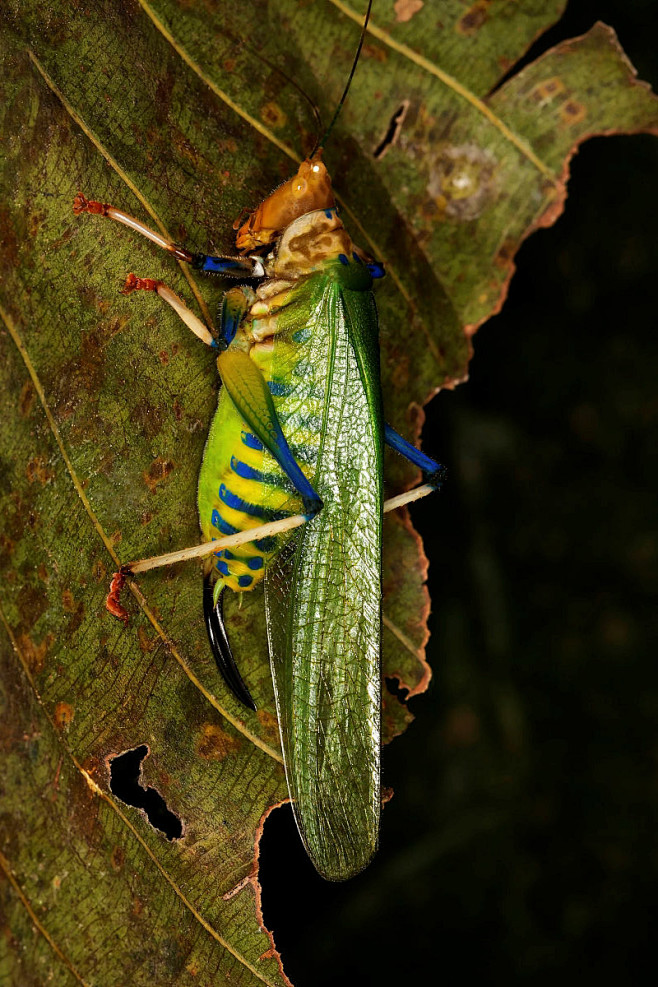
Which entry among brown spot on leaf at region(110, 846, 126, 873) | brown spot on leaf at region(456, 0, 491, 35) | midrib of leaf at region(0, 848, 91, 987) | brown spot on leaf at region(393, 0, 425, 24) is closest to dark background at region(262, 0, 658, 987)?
brown spot on leaf at region(456, 0, 491, 35)

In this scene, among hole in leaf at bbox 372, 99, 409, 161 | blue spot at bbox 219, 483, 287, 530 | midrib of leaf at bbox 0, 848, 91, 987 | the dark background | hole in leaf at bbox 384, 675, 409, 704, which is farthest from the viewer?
the dark background

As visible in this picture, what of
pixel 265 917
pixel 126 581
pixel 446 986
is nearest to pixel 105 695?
pixel 126 581

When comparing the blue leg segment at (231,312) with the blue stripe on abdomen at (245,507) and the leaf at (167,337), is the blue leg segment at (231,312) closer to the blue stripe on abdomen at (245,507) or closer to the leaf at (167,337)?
the leaf at (167,337)

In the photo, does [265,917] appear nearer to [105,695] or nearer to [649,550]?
[105,695]

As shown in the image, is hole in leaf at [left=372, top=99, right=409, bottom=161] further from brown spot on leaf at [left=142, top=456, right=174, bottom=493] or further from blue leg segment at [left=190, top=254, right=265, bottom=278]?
brown spot on leaf at [left=142, top=456, right=174, bottom=493]

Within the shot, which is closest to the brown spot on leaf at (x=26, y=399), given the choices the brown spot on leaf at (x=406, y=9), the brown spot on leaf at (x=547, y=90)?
the brown spot on leaf at (x=406, y=9)

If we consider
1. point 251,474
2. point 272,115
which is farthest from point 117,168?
point 251,474
